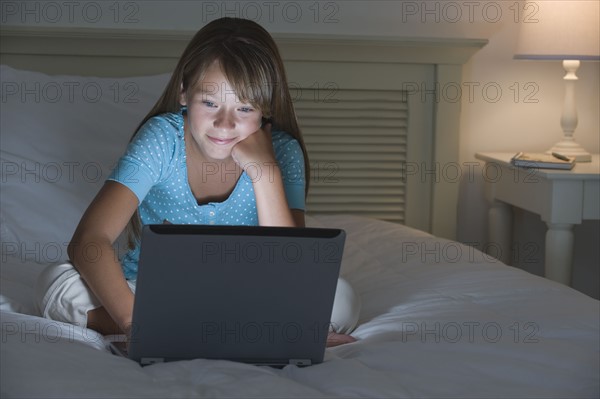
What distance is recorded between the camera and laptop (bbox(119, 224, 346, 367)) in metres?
0.99

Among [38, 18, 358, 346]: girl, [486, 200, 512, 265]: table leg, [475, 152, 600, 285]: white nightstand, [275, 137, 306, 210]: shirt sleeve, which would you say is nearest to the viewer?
[38, 18, 358, 346]: girl

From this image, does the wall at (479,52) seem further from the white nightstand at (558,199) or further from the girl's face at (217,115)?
the girl's face at (217,115)

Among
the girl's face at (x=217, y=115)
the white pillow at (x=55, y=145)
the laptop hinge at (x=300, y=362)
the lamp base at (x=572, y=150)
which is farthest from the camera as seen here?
the lamp base at (x=572, y=150)

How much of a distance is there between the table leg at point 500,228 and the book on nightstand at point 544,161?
0.22 meters

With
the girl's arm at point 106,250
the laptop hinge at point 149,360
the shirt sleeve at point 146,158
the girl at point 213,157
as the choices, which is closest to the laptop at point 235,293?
the laptop hinge at point 149,360

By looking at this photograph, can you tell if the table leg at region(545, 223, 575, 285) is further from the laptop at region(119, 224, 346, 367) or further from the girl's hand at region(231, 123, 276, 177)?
the laptop at region(119, 224, 346, 367)

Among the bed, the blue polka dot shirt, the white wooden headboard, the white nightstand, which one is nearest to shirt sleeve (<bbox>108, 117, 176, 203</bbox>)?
the blue polka dot shirt

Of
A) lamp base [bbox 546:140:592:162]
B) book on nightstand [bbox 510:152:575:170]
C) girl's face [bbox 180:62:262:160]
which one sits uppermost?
girl's face [bbox 180:62:262:160]

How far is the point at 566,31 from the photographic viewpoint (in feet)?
7.36

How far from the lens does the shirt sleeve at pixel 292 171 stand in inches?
62.6

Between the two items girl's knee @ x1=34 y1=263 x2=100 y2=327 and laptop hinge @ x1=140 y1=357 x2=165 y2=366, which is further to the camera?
girl's knee @ x1=34 y1=263 x2=100 y2=327

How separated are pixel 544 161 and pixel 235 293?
4.50 feet

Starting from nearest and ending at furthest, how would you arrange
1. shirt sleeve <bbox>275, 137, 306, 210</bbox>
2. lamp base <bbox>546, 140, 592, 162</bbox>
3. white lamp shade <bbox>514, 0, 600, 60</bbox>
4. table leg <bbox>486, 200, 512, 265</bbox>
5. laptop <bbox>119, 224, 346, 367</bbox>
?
laptop <bbox>119, 224, 346, 367</bbox> < shirt sleeve <bbox>275, 137, 306, 210</bbox> < white lamp shade <bbox>514, 0, 600, 60</bbox> < lamp base <bbox>546, 140, 592, 162</bbox> < table leg <bbox>486, 200, 512, 265</bbox>

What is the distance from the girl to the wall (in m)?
0.81
